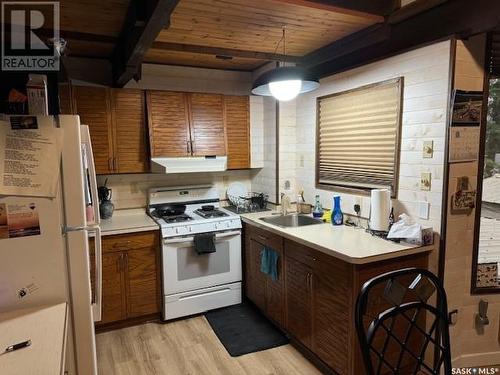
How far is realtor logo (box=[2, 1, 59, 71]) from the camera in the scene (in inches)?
77.1

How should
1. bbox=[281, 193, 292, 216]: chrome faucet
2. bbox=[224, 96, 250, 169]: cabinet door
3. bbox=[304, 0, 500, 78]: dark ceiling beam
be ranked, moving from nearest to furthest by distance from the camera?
bbox=[304, 0, 500, 78]: dark ceiling beam → bbox=[281, 193, 292, 216]: chrome faucet → bbox=[224, 96, 250, 169]: cabinet door

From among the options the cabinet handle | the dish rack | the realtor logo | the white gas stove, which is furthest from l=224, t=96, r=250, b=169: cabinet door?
the realtor logo

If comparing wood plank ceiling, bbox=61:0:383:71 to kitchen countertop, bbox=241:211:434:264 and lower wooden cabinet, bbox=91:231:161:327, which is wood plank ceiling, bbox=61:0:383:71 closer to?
kitchen countertop, bbox=241:211:434:264

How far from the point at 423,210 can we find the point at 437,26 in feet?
3.70

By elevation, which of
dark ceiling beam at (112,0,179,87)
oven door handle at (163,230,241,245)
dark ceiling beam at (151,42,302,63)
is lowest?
oven door handle at (163,230,241,245)

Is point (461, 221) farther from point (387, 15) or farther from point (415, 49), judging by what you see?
point (387, 15)

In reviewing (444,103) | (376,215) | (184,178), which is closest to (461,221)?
(376,215)

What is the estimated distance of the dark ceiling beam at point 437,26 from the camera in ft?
6.01

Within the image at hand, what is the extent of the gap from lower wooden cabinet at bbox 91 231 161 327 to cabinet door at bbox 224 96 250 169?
1154 mm

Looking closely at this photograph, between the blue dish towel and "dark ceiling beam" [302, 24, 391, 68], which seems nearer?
"dark ceiling beam" [302, 24, 391, 68]

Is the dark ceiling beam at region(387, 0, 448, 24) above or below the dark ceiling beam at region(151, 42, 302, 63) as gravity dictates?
above

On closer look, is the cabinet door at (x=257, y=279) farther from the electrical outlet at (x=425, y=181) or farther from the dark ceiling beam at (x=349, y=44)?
the dark ceiling beam at (x=349, y=44)

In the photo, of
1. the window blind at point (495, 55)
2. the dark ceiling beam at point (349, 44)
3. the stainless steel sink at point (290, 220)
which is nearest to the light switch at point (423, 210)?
the window blind at point (495, 55)

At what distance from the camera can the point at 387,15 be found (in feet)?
7.19
